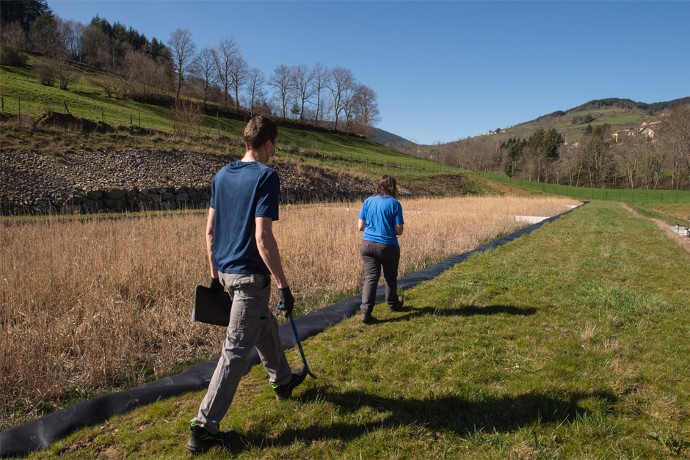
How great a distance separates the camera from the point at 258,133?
251 cm


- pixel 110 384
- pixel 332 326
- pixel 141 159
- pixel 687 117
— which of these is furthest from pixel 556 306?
A: pixel 687 117

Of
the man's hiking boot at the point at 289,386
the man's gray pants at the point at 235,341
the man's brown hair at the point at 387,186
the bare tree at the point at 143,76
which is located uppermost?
the bare tree at the point at 143,76

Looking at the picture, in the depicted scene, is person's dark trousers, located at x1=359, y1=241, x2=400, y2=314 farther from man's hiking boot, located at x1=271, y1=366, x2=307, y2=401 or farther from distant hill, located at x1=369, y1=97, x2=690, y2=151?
distant hill, located at x1=369, y1=97, x2=690, y2=151

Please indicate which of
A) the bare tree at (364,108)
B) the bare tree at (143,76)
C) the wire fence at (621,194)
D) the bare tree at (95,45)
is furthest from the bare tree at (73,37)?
the wire fence at (621,194)

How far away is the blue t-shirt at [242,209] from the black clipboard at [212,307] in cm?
19

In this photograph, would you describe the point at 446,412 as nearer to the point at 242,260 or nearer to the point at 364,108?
the point at 242,260

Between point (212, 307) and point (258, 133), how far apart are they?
1148 millimetres

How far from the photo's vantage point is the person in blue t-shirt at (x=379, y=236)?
4645mm

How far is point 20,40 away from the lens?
59.0 metres

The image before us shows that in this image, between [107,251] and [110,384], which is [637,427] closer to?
[110,384]

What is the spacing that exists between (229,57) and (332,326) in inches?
3003

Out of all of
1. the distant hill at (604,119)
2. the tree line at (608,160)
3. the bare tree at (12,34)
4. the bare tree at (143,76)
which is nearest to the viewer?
the bare tree at (12,34)

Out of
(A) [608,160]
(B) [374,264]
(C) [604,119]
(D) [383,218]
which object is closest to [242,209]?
(D) [383,218]

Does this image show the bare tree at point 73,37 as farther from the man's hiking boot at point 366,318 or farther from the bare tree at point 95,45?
the man's hiking boot at point 366,318
